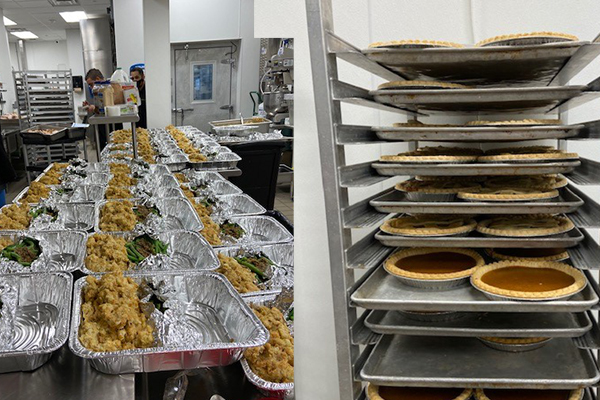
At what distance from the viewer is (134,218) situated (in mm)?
2465

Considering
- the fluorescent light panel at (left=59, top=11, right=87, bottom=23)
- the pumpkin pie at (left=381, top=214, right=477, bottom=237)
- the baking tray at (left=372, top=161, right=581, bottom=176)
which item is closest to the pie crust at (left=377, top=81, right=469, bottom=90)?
the baking tray at (left=372, top=161, right=581, bottom=176)

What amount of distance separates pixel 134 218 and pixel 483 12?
1.65 m

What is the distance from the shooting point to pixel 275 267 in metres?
2.03

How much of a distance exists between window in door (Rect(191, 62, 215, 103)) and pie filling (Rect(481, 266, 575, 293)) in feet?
9.11

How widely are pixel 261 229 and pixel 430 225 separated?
1465 mm

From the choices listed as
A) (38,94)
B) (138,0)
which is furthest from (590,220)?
(138,0)

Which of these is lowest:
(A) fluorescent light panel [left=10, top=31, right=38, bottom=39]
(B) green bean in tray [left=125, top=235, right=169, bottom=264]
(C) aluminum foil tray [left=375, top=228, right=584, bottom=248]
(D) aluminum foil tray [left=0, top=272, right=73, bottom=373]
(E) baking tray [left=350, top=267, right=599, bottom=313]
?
(D) aluminum foil tray [left=0, top=272, right=73, bottom=373]

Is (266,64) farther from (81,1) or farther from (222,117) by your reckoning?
(81,1)

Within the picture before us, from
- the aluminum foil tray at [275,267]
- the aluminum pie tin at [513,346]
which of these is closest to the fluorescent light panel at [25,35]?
the aluminum foil tray at [275,267]

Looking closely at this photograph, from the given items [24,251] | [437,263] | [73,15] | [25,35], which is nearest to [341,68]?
[437,263]

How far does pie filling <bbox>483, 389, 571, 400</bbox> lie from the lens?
1132mm

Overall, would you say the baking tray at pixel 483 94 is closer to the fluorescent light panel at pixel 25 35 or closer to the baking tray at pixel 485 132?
the baking tray at pixel 485 132

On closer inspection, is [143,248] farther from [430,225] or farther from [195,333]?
[430,225]

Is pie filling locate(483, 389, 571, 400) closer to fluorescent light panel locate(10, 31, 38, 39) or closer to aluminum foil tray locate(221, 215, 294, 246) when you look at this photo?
aluminum foil tray locate(221, 215, 294, 246)
